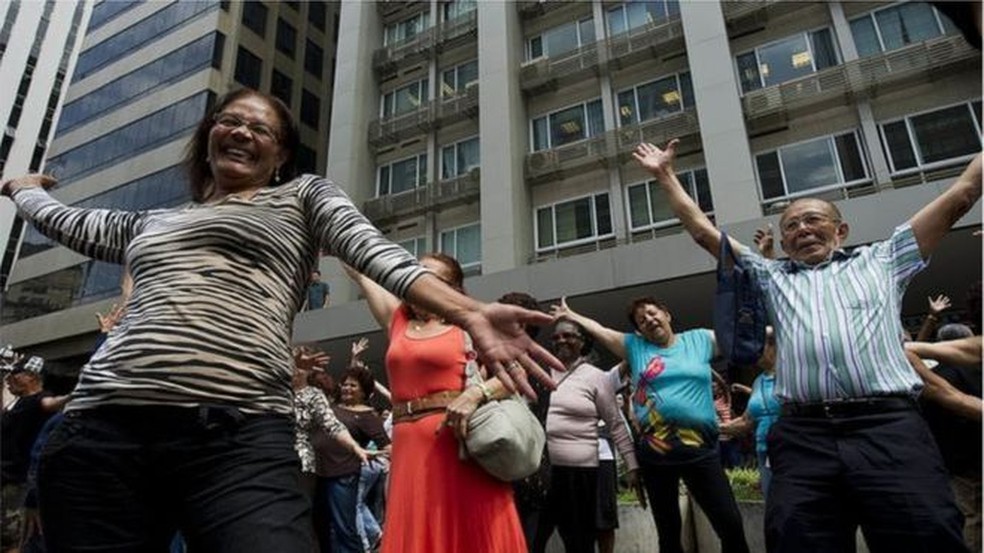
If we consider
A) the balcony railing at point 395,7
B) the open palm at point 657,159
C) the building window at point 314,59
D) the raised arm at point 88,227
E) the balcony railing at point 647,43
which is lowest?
the raised arm at point 88,227

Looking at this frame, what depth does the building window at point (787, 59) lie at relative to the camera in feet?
46.9

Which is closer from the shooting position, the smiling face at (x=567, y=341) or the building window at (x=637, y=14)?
the smiling face at (x=567, y=341)

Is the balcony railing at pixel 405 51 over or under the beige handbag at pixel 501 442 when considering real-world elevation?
over

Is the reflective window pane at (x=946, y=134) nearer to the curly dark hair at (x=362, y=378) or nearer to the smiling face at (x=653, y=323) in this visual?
the smiling face at (x=653, y=323)

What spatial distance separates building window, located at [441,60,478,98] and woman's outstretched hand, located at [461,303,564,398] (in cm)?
1884

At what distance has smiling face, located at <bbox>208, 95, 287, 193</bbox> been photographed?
173 centimetres

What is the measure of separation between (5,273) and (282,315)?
3619 cm

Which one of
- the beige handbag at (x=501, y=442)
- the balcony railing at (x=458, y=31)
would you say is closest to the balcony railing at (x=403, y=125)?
the balcony railing at (x=458, y=31)

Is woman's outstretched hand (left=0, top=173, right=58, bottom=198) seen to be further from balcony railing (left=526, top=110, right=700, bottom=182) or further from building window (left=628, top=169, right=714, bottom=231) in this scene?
balcony railing (left=526, top=110, right=700, bottom=182)

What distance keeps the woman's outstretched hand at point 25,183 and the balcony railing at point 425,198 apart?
15.1 metres

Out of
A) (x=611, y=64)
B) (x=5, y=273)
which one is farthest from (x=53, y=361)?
(x=611, y=64)

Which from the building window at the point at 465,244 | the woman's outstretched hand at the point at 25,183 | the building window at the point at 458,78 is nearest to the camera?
the woman's outstretched hand at the point at 25,183

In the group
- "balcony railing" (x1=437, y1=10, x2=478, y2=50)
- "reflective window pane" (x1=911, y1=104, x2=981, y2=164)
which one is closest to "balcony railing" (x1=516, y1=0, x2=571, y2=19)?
"balcony railing" (x1=437, y1=10, x2=478, y2=50)

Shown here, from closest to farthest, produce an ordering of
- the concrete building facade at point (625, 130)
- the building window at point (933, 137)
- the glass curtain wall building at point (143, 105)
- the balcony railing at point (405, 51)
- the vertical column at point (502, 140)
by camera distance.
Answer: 1. the building window at point (933, 137)
2. the concrete building facade at point (625, 130)
3. the vertical column at point (502, 140)
4. the balcony railing at point (405, 51)
5. the glass curtain wall building at point (143, 105)
